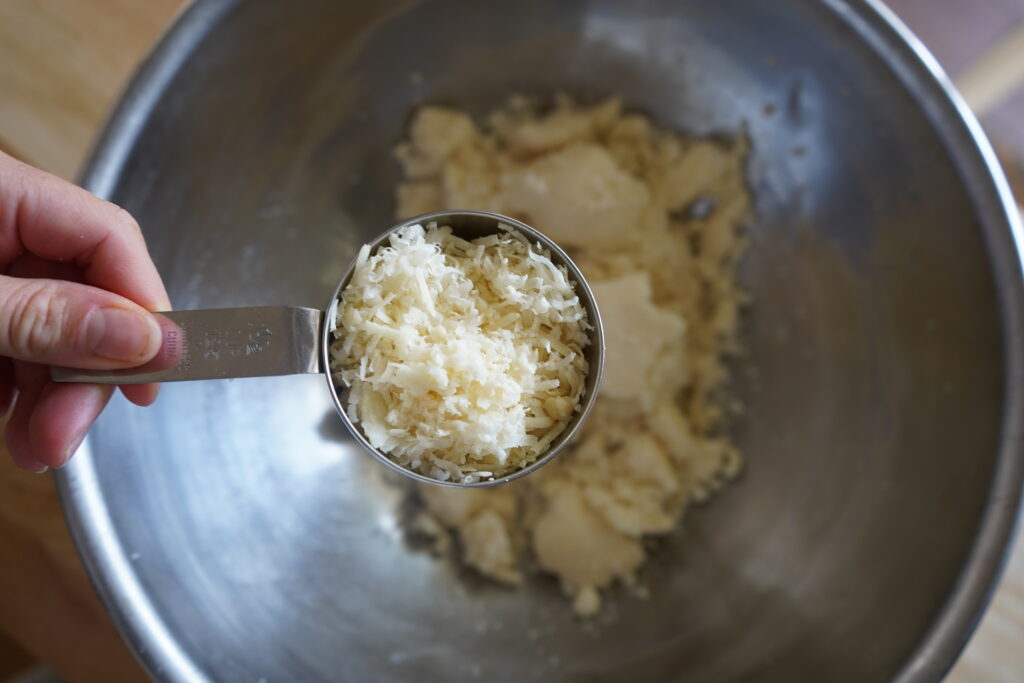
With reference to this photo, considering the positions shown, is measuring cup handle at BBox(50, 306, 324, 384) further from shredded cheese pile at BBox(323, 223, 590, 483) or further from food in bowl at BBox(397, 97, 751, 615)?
food in bowl at BBox(397, 97, 751, 615)

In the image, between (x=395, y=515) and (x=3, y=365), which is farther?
(x=395, y=515)

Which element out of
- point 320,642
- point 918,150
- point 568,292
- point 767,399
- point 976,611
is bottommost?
point 976,611

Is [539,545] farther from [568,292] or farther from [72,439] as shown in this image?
[72,439]

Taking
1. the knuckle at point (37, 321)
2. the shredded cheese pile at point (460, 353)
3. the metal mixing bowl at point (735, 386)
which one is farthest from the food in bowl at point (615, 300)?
the knuckle at point (37, 321)

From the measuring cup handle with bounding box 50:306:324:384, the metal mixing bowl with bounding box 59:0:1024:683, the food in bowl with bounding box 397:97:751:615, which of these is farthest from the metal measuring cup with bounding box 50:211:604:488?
the food in bowl with bounding box 397:97:751:615

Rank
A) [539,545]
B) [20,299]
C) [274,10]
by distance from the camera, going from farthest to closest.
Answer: [539,545] → [274,10] → [20,299]

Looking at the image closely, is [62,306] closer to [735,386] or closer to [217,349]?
[217,349]

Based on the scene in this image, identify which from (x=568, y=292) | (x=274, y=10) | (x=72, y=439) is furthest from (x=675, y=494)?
(x=274, y=10)
